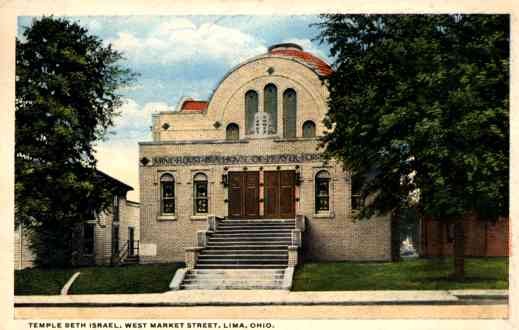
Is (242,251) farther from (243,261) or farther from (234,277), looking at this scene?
(234,277)

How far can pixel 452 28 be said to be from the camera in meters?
15.3

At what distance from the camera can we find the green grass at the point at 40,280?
1541 cm

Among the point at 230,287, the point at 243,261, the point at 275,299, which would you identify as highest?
the point at 243,261

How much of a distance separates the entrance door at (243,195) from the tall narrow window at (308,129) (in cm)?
180

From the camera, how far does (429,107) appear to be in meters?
15.4

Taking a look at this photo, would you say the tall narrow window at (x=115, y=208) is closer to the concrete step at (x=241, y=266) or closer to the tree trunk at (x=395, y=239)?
the concrete step at (x=241, y=266)

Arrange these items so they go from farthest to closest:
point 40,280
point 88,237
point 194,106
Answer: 1. point 194,106
2. point 88,237
3. point 40,280

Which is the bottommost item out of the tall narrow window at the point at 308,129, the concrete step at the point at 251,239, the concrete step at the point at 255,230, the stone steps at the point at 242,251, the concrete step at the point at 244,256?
the concrete step at the point at 244,256

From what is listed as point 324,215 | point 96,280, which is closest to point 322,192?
point 324,215

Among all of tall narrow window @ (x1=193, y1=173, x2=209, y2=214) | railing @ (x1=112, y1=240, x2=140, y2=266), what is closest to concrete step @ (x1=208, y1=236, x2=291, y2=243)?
tall narrow window @ (x1=193, y1=173, x2=209, y2=214)

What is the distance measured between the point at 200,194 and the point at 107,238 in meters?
2.73

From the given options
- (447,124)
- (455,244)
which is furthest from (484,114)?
(455,244)

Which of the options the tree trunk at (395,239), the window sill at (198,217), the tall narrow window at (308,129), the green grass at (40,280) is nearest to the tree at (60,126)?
the green grass at (40,280)
